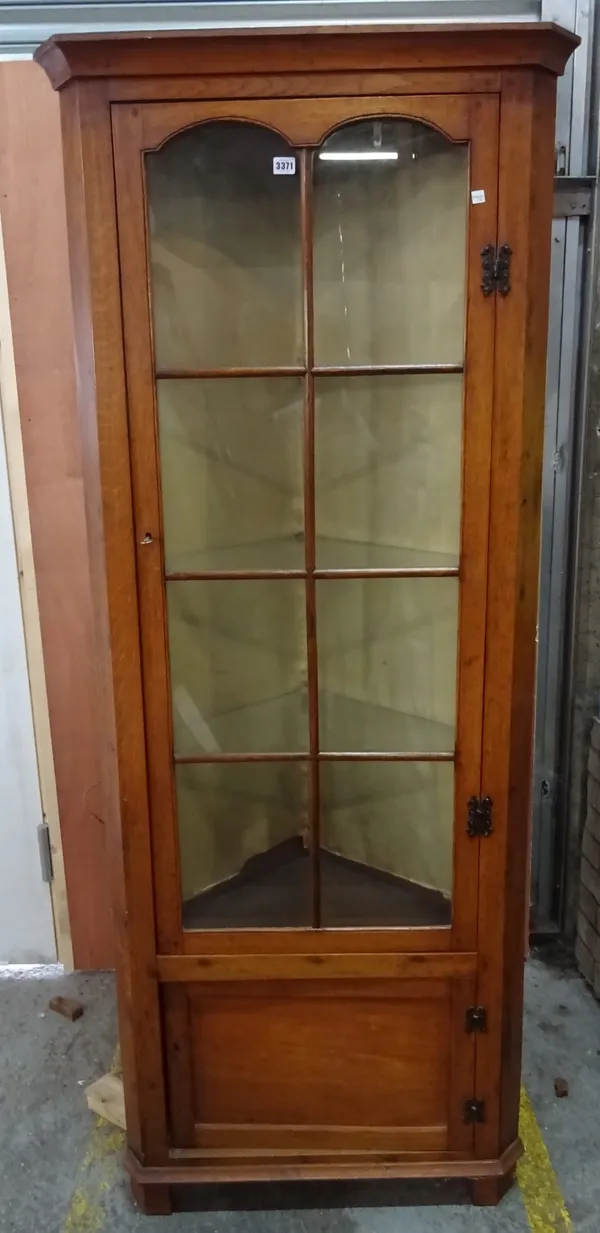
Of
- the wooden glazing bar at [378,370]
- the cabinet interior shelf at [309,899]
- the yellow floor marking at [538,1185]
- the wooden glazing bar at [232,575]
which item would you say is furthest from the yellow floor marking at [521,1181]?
the wooden glazing bar at [378,370]

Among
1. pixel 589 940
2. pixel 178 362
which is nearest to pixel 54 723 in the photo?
pixel 178 362

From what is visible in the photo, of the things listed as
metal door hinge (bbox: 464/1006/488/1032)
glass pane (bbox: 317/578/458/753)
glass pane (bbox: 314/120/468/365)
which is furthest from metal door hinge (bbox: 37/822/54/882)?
glass pane (bbox: 314/120/468/365)

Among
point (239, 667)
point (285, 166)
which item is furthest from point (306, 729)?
point (285, 166)

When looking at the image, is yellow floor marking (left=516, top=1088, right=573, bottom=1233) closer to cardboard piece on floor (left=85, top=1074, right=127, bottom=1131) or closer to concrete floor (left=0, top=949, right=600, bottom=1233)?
concrete floor (left=0, top=949, right=600, bottom=1233)

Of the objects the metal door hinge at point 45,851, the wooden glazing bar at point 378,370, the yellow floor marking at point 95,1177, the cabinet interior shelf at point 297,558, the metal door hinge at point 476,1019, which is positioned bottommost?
the yellow floor marking at point 95,1177

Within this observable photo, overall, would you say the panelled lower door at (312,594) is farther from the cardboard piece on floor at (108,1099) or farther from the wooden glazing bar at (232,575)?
the cardboard piece on floor at (108,1099)

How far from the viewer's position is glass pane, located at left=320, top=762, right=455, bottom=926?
1465mm

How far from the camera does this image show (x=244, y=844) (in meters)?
1.53

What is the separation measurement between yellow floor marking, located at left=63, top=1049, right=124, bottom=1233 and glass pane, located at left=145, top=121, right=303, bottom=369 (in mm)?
1443

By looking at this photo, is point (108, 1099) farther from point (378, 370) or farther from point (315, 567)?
point (378, 370)

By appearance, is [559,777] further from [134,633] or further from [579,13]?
[579,13]

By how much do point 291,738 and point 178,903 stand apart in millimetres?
330

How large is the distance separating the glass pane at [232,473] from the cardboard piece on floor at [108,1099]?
43.3 inches

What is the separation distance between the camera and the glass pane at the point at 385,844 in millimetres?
1465
